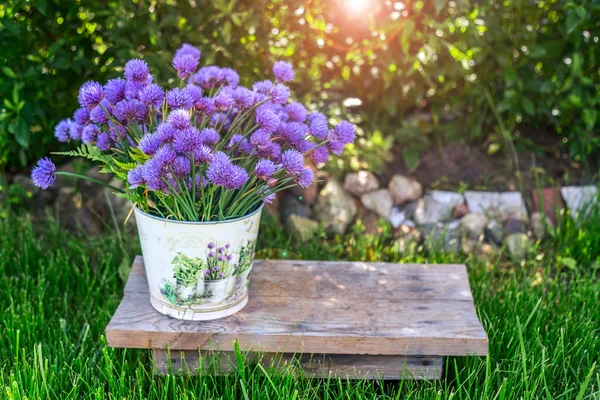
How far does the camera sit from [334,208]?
2.79 meters

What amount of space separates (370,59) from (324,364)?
1.53 m

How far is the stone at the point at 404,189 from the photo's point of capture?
286 centimetres

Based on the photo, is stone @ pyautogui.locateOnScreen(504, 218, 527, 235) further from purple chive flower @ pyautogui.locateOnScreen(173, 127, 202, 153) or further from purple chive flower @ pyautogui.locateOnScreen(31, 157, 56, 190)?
purple chive flower @ pyautogui.locateOnScreen(31, 157, 56, 190)

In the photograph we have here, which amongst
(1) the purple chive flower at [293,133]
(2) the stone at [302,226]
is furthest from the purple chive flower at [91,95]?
(2) the stone at [302,226]

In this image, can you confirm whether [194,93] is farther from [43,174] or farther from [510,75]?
[510,75]

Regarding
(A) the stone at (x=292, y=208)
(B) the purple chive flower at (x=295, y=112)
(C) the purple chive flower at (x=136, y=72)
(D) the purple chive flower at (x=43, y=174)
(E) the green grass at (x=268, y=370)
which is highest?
(C) the purple chive flower at (x=136, y=72)

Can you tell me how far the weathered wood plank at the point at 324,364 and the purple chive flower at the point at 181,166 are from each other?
503 millimetres

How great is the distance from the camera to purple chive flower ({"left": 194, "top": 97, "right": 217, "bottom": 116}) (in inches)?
65.7

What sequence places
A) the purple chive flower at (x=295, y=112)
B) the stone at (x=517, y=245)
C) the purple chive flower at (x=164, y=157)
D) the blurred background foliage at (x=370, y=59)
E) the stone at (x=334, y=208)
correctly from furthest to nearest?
the stone at (x=334, y=208)
the stone at (x=517, y=245)
the blurred background foliage at (x=370, y=59)
the purple chive flower at (x=295, y=112)
the purple chive flower at (x=164, y=157)

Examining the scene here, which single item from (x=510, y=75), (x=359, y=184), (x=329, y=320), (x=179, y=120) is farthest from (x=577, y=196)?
(x=179, y=120)

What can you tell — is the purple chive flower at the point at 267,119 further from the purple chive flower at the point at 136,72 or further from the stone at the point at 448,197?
the stone at the point at 448,197

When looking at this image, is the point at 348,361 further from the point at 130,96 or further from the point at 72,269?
the point at 72,269

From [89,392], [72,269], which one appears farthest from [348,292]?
[72,269]

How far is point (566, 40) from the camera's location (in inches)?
111
